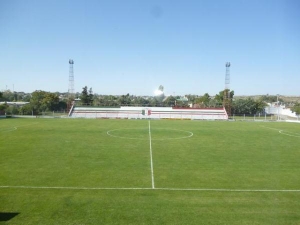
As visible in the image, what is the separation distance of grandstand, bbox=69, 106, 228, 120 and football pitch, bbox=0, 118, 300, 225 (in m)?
A: 34.6

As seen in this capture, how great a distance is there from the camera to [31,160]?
15562 millimetres

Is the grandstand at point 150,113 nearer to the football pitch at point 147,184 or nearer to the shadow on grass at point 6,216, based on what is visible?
the football pitch at point 147,184

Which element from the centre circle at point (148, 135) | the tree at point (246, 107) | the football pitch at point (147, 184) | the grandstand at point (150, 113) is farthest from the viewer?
the tree at point (246, 107)

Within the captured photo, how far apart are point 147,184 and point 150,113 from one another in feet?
142

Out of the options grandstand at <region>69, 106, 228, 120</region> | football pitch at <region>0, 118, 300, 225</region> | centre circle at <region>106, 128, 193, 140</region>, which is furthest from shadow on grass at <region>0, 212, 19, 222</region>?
grandstand at <region>69, 106, 228, 120</region>

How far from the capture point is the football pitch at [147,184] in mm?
8406

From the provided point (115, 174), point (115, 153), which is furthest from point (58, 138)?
point (115, 174)

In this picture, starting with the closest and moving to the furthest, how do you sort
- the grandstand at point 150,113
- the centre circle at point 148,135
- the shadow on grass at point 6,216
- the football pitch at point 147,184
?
the shadow on grass at point 6,216 → the football pitch at point 147,184 → the centre circle at point 148,135 → the grandstand at point 150,113

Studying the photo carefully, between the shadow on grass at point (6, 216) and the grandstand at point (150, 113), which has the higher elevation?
the grandstand at point (150, 113)

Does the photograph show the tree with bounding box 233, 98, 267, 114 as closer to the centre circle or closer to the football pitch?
the centre circle

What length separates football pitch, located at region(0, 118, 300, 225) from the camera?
8406mm

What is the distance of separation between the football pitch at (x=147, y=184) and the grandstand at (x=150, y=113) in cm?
3463

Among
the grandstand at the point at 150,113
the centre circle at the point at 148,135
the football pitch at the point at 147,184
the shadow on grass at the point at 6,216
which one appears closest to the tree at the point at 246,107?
the grandstand at the point at 150,113

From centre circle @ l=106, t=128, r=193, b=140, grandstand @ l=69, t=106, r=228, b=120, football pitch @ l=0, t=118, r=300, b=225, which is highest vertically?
grandstand @ l=69, t=106, r=228, b=120
